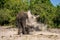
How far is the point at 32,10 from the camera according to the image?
29.5 m

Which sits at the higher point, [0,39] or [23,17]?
[23,17]

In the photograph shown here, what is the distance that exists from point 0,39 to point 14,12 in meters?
19.1

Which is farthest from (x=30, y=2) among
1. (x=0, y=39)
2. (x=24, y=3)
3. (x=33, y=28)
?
(x=0, y=39)

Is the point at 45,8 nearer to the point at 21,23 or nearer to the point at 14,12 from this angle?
the point at 14,12

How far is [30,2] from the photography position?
32.1 metres

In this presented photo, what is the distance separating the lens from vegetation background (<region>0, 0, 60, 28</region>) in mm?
28016

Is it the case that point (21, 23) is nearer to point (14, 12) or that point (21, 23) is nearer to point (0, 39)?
point (0, 39)

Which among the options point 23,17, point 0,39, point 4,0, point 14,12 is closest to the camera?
point 0,39

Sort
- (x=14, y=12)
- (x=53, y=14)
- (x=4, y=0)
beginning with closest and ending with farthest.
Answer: (x=53, y=14) < (x=14, y=12) < (x=4, y=0)

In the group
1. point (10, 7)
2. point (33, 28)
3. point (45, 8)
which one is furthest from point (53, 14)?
point (33, 28)

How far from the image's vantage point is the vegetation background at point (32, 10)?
91.9 feet

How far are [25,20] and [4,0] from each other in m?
19.5

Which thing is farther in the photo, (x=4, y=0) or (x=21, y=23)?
(x=4, y=0)

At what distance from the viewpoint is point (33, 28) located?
16.3 meters
